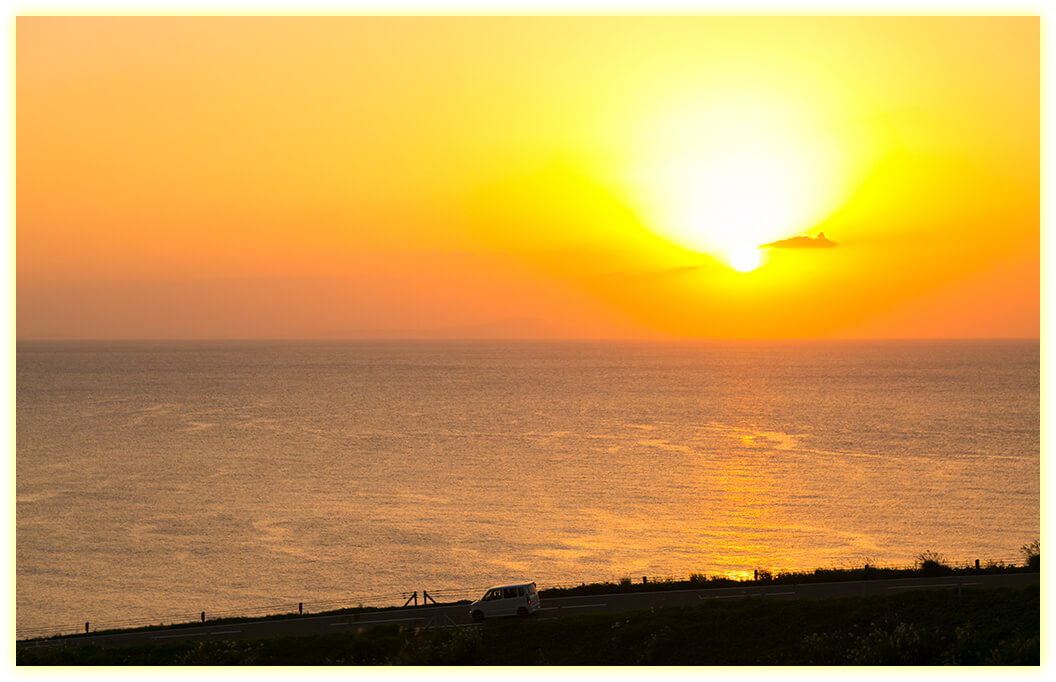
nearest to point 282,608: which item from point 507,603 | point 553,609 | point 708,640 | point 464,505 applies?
point 553,609

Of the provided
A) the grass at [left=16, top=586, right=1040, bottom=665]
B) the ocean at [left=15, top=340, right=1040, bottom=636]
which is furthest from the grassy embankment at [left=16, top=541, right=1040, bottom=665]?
the ocean at [left=15, top=340, right=1040, bottom=636]

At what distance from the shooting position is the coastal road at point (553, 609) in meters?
33.4

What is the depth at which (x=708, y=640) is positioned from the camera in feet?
91.8

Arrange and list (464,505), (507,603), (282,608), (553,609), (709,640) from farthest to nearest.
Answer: (464,505), (282,608), (553,609), (507,603), (709,640)

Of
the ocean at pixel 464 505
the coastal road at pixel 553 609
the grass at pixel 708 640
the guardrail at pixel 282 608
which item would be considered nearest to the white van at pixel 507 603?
the coastal road at pixel 553 609

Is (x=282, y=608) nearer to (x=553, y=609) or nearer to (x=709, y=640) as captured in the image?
(x=553, y=609)

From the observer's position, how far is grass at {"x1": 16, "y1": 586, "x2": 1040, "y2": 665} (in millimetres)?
25328

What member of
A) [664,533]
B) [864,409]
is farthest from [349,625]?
[864,409]

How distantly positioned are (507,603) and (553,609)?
262 centimetres

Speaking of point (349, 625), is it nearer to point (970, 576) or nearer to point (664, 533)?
point (970, 576)

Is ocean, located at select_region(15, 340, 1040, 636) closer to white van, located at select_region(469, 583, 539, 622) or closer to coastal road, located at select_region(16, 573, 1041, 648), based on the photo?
coastal road, located at select_region(16, 573, 1041, 648)

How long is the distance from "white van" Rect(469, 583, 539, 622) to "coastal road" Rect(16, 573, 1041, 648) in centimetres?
59

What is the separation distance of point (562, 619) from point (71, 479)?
8491 centimetres

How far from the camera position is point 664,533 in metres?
75.7
